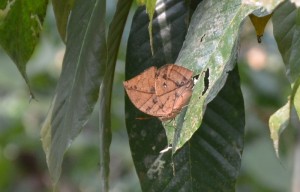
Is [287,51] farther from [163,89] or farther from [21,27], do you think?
[21,27]

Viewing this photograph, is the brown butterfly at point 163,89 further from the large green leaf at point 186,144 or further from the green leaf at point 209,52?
the large green leaf at point 186,144

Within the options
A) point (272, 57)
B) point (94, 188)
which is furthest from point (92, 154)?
point (272, 57)

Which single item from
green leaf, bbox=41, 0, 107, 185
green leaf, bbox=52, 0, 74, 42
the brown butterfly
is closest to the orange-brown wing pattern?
the brown butterfly

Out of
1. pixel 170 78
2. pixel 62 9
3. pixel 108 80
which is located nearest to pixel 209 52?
pixel 170 78

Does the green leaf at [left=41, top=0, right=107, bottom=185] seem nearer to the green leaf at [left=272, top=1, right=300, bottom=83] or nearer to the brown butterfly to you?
the brown butterfly

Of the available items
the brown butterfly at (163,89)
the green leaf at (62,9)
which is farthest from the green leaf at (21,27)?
the brown butterfly at (163,89)

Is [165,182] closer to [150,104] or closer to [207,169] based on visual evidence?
[207,169]
